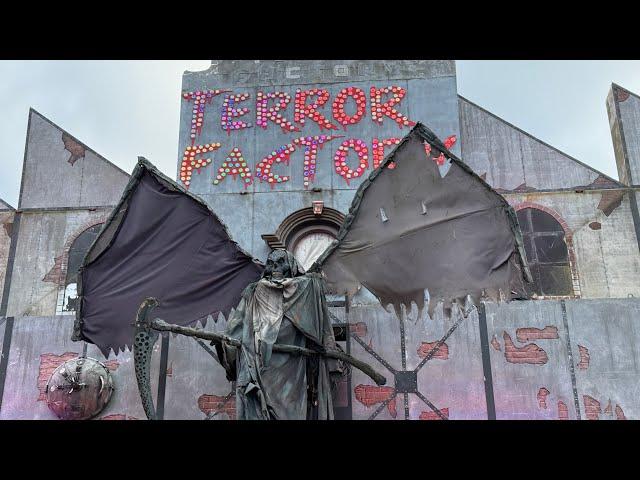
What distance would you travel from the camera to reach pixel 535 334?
9578mm

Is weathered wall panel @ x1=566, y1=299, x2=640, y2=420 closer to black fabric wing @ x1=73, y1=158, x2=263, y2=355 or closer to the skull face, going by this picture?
the skull face

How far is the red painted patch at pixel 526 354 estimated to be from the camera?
30.9 ft

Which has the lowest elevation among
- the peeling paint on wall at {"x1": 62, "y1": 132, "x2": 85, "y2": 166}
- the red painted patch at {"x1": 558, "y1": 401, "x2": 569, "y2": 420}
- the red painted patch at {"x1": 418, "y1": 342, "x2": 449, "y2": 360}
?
the red painted patch at {"x1": 558, "y1": 401, "x2": 569, "y2": 420}

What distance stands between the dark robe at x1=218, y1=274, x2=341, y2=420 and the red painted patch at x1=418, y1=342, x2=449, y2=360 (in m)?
1.37

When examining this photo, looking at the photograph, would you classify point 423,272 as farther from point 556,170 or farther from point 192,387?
point 556,170

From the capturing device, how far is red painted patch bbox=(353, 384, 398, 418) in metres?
9.34

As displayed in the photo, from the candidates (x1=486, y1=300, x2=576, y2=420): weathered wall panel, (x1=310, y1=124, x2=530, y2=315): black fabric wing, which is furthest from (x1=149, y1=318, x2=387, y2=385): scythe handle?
(x1=486, y1=300, x2=576, y2=420): weathered wall panel

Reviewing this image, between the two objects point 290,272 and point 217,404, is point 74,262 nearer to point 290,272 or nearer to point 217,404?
point 217,404

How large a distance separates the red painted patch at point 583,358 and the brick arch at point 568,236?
12.7 feet

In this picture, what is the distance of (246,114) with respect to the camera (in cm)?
1325

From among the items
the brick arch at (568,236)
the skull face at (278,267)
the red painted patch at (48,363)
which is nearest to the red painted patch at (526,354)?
the skull face at (278,267)

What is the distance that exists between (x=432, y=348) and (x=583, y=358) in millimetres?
1871

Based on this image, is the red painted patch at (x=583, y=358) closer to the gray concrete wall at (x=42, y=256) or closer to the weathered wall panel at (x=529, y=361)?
the weathered wall panel at (x=529, y=361)

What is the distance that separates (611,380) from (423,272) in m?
2.77
